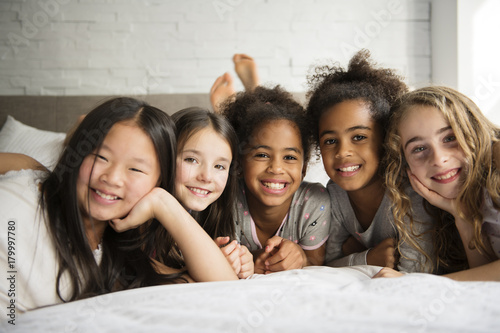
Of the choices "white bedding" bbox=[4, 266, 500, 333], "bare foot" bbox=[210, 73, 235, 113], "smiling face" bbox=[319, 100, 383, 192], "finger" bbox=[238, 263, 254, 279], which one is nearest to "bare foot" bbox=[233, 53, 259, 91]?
"bare foot" bbox=[210, 73, 235, 113]

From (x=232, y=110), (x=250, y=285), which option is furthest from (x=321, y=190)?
(x=250, y=285)

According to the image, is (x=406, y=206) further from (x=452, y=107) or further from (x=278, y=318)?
(x=278, y=318)

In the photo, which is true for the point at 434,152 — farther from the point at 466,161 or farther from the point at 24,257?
the point at 24,257

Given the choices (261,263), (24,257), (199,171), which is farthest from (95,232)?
(261,263)

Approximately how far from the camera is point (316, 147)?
1.66 metres

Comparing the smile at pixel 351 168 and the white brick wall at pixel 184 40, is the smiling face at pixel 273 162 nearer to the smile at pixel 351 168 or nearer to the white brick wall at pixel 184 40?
the smile at pixel 351 168

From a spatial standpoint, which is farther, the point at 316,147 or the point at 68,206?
the point at 316,147

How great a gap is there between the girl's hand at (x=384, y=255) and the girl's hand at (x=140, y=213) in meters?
0.79

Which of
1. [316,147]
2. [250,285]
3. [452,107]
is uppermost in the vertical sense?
[452,107]

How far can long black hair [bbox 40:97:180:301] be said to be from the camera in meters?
0.98

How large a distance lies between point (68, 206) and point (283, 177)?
746mm

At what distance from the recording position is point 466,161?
115 cm

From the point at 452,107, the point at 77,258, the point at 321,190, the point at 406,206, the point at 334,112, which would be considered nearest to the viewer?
the point at 77,258

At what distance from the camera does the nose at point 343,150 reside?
53.5 inches
